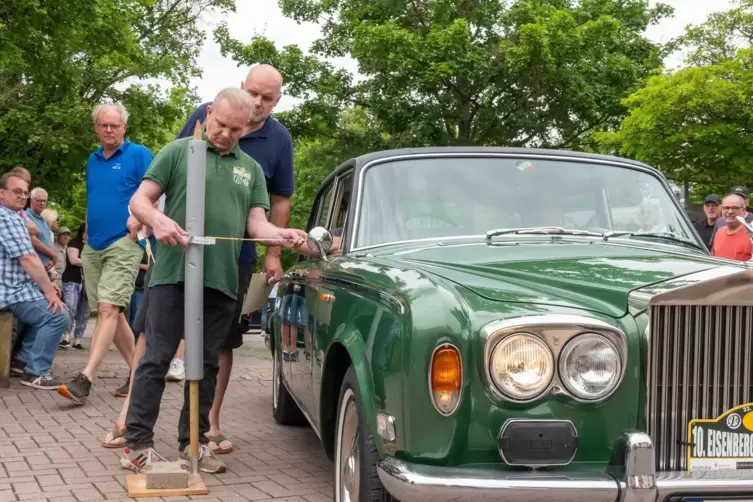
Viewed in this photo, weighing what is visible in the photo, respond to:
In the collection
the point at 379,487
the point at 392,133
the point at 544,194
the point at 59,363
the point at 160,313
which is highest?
the point at 392,133

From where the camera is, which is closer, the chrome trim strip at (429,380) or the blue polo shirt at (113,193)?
the chrome trim strip at (429,380)

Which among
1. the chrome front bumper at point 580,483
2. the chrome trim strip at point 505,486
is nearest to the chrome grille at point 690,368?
the chrome front bumper at point 580,483

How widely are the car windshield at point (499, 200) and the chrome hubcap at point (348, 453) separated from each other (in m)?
0.98

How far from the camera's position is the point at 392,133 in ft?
90.4

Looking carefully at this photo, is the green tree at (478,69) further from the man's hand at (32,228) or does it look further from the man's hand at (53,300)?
the man's hand at (53,300)

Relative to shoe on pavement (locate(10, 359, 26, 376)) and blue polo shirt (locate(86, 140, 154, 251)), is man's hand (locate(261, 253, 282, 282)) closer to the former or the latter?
blue polo shirt (locate(86, 140, 154, 251))

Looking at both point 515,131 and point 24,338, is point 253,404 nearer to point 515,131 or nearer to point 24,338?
point 24,338

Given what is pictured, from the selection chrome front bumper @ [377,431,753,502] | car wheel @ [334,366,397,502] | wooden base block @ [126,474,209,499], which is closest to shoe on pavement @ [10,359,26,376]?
wooden base block @ [126,474,209,499]

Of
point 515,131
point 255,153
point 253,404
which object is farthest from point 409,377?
point 515,131

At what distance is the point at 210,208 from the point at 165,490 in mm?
1448

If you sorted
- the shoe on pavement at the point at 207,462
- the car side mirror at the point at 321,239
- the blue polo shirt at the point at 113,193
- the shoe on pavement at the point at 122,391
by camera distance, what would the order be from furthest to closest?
the shoe on pavement at the point at 122,391
the blue polo shirt at the point at 113,193
the shoe on pavement at the point at 207,462
the car side mirror at the point at 321,239

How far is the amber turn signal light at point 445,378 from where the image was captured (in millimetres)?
2900

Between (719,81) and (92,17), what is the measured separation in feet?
51.9

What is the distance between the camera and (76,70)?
1491 centimetres
